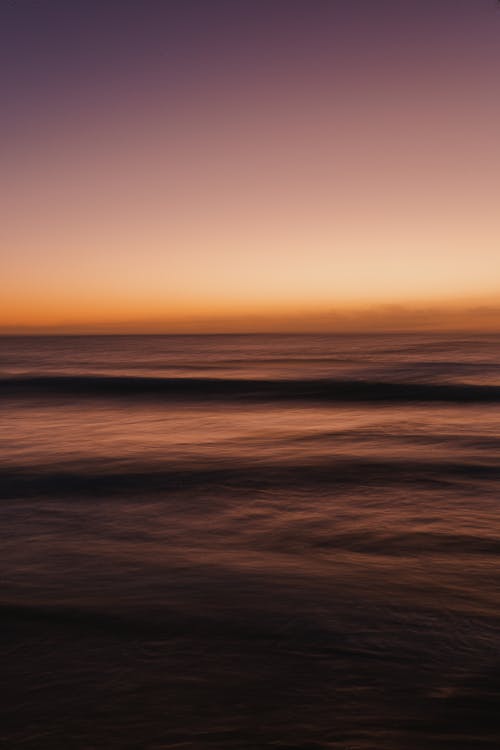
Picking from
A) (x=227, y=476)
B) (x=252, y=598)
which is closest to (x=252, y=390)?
(x=227, y=476)

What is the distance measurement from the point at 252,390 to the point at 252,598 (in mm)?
19101

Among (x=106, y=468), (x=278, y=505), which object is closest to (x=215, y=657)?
(x=278, y=505)

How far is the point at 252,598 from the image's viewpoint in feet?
13.8

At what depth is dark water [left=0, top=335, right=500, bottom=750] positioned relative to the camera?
292cm

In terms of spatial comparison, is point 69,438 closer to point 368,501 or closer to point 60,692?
point 368,501

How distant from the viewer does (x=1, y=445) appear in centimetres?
1118

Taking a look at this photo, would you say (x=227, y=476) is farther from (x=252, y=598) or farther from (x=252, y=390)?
(x=252, y=390)

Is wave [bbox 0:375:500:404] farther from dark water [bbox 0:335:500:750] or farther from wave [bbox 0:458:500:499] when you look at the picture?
wave [bbox 0:458:500:499]

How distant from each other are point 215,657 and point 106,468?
571 cm

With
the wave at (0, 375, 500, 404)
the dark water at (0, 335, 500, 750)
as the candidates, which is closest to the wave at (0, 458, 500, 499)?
the dark water at (0, 335, 500, 750)

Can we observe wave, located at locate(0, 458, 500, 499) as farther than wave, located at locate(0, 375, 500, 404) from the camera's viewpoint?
No

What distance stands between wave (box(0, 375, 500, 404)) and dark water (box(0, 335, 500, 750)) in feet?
33.2

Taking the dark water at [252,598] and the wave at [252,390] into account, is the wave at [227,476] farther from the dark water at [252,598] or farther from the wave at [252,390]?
the wave at [252,390]

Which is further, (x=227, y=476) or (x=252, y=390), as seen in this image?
(x=252, y=390)
